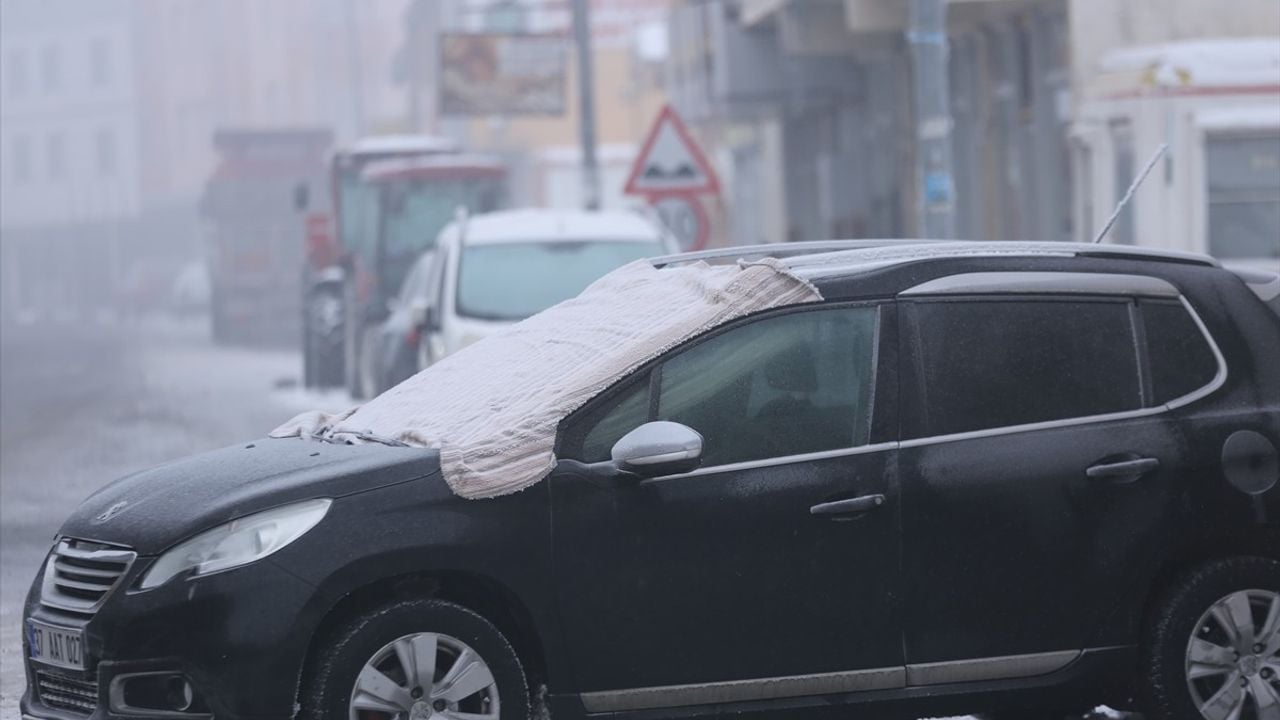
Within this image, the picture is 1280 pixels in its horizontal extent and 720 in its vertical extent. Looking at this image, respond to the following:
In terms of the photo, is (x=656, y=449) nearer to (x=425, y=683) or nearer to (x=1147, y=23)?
(x=425, y=683)

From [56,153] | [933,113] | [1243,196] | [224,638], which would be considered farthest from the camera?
[56,153]

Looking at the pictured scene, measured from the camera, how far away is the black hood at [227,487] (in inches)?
257

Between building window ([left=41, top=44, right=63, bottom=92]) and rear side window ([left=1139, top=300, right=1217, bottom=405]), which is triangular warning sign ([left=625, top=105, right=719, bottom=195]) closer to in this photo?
rear side window ([left=1139, top=300, right=1217, bottom=405])

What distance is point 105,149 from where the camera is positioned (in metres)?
97.9

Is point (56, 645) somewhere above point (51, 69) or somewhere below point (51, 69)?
below

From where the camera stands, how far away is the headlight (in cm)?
646

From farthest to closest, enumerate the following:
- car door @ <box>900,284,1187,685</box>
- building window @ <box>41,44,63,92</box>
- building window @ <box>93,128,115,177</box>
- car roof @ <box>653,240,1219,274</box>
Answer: building window @ <box>41,44,63,92</box> < building window @ <box>93,128,115,177</box> < car roof @ <box>653,240,1219,274</box> < car door @ <box>900,284,1187,685</box>

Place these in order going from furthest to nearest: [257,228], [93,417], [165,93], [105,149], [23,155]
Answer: [165,93] < [105,149] < [23,155] < [257,228] < [93,417]

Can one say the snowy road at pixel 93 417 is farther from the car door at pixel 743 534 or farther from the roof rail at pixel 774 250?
the roof rail at pixel 774 250

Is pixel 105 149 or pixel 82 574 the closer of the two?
pixel 82 574

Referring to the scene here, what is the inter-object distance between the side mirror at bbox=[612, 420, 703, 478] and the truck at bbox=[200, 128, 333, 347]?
1646 inches

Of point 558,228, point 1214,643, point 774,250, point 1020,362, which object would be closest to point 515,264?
point 558,228

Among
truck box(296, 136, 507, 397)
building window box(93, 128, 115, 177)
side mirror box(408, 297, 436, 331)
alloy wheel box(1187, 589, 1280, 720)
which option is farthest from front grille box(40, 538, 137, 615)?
building window box(93, 128, 115, 177)

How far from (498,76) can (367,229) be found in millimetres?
5982
